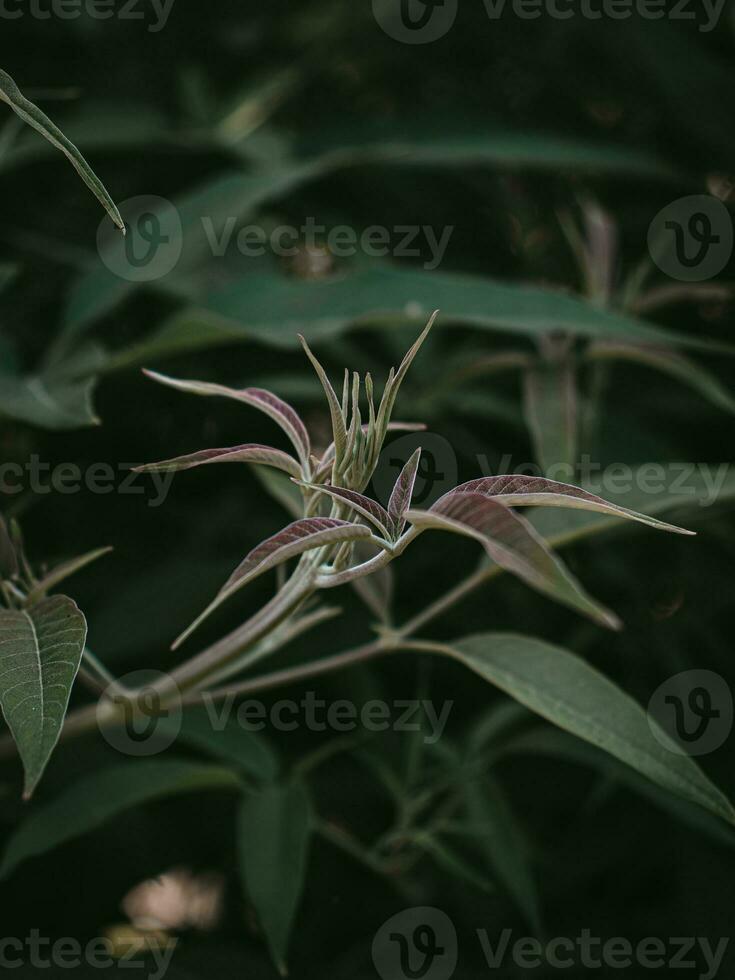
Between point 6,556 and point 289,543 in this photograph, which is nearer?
point 289,543

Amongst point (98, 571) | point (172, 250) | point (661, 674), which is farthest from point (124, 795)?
point (661, 674)

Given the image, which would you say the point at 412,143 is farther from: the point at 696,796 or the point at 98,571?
the point at 696,796

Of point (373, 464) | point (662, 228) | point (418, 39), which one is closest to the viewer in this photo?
point (373, 464)

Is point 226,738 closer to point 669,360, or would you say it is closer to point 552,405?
point 552,405

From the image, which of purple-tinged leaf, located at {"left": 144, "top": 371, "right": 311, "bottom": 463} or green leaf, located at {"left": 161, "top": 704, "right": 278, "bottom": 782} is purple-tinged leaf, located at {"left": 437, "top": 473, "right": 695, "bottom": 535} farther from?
green leaf, located at {"left": 161, "top": 704, "right": 278, "bottom": 782}

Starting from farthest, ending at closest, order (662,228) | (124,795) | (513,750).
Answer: (662,228) → (513,750) → (124,795)

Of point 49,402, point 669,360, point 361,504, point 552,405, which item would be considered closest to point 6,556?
point 49,402
